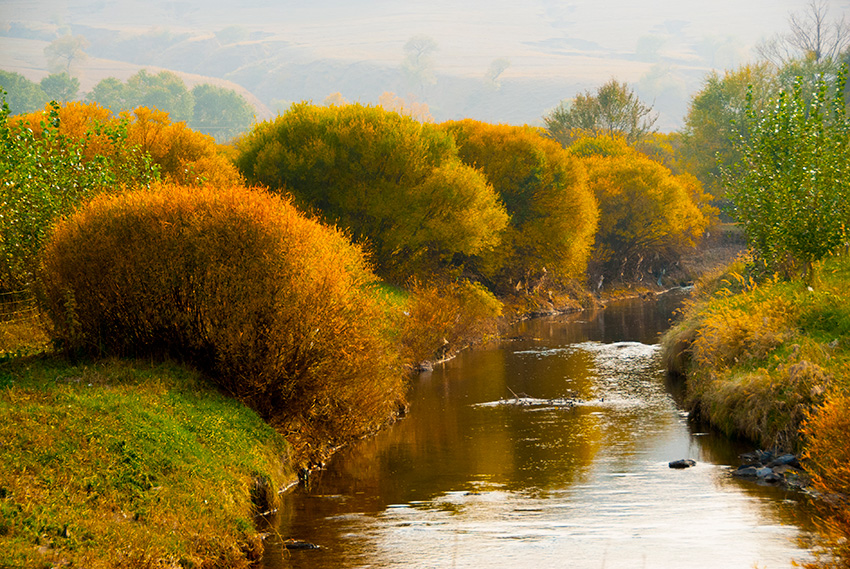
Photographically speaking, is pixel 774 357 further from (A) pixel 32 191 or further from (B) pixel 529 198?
(B) pixel 529 198

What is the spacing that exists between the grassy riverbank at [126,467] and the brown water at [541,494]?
141 centimetres

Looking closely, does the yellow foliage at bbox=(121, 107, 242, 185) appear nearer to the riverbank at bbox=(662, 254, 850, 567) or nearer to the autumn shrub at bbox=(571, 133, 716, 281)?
the riverbank at bbox=(662, 254, 850, 567)

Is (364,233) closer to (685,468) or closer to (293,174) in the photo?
(293,174)

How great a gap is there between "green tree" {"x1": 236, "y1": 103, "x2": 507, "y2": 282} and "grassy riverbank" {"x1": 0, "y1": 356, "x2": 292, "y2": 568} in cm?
2473

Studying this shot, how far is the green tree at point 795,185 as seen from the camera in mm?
29312

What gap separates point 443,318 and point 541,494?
21.4 m

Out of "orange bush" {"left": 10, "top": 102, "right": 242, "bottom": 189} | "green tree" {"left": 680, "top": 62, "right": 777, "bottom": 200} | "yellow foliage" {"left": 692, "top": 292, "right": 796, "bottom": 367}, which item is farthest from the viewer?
"green tree" {"left": 680, "top": 62, "right": 777, "bottom": 200}

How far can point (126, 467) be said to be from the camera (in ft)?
50.2

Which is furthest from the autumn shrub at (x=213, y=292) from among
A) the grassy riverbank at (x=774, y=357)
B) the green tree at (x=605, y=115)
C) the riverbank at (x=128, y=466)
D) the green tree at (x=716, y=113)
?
the green tree at (x=605, y=115)

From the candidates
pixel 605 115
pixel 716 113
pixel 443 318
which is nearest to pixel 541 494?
pixel 443 318

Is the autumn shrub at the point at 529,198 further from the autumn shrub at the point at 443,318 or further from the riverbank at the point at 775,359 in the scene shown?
the riverbank at the point at 775,359

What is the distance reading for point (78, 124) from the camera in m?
47.3

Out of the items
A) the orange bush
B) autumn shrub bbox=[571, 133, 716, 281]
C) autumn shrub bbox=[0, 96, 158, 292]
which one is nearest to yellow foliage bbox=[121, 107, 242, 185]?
the orange bush

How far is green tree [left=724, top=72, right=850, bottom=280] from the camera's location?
29.3 metres
